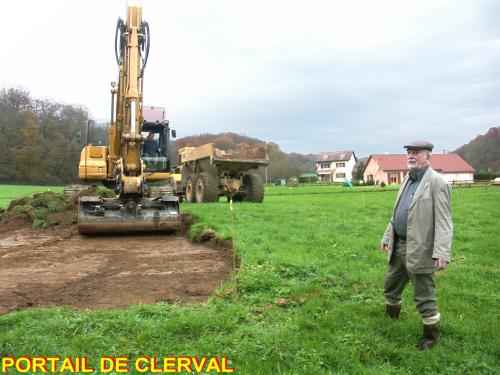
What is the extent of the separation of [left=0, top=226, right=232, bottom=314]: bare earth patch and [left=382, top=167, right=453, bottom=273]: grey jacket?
2529mm

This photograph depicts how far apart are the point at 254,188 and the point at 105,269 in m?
9.93

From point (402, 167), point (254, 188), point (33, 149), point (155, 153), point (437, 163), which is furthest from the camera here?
point (437, 163)

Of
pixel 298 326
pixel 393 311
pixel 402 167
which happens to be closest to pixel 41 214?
pixel 298 326

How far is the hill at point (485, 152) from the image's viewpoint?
3221 inches

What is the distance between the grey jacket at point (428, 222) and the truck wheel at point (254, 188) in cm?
1238

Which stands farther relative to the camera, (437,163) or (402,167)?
(437,163)

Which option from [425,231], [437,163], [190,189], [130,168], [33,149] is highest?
[33,149]

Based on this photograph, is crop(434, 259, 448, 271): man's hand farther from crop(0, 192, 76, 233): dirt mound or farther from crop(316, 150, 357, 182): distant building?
crop(316, 150, 357, 182): distant building

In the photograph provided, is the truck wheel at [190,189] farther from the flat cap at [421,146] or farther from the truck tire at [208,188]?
the flat cap at [421,146]

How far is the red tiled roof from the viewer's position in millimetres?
72562

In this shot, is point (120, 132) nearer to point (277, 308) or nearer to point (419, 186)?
point (277, 308)

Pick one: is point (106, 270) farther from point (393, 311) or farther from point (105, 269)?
point (393, 311)

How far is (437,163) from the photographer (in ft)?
240

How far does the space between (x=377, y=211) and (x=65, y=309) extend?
11.1 meters
